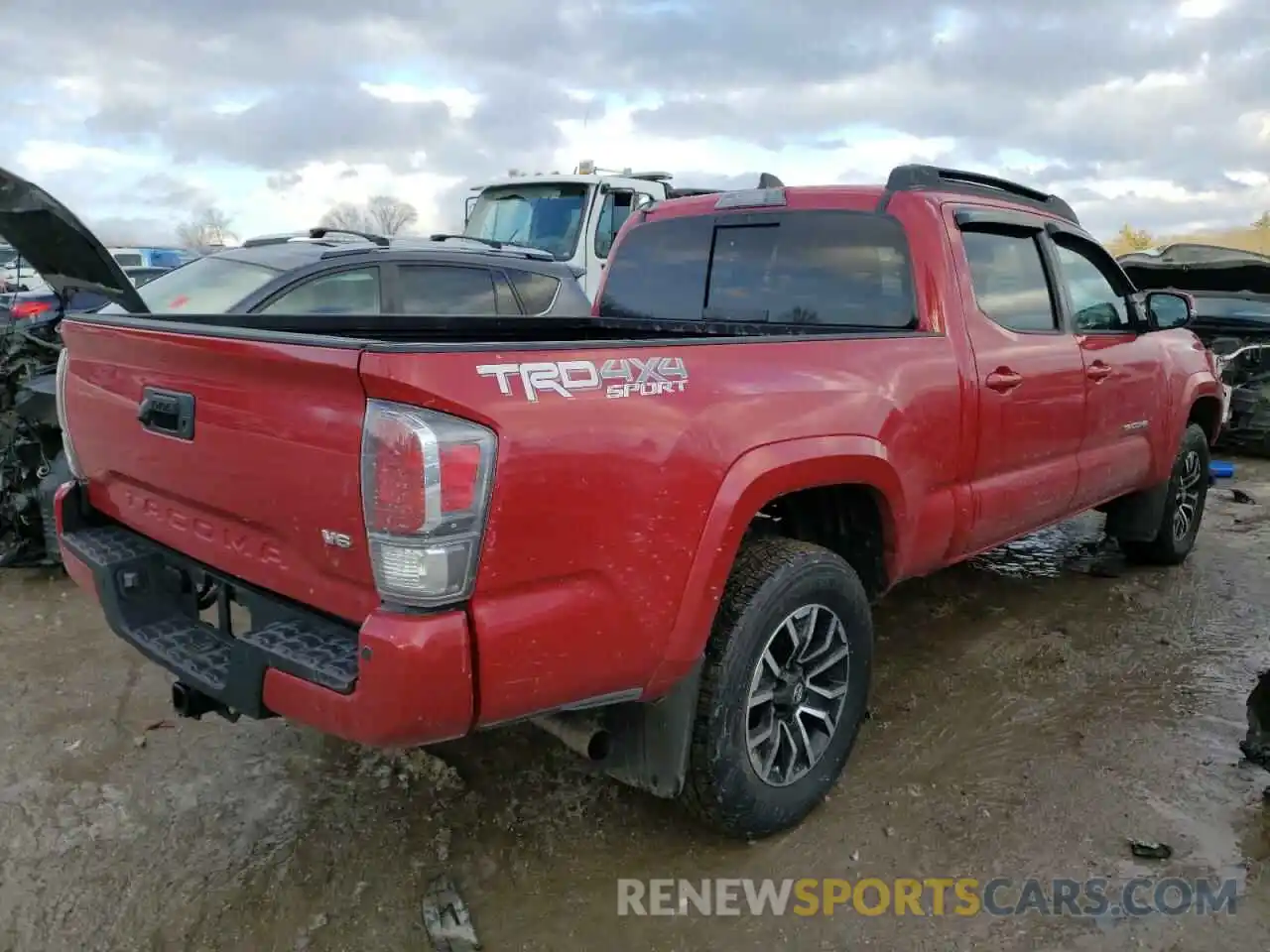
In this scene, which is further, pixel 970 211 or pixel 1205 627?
pixel 1205 627

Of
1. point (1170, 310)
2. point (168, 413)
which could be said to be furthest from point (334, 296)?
point (1170, 310)

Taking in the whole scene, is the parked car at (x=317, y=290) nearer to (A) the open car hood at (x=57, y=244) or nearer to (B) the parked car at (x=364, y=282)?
(B) the parked car at (x=364, y=282)

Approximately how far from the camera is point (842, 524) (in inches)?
129

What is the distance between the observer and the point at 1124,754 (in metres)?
3.44

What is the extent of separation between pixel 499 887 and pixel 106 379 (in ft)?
6.05

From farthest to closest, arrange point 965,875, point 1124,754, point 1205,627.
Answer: point 1205,627, point 1124,754, point 965,875

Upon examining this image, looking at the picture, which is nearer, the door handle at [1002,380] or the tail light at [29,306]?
the door handle at [1002,380]

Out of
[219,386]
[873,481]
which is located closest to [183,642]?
[219,386]

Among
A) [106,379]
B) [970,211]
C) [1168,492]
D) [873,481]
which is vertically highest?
[970,211]

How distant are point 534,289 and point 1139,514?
4.14 meters

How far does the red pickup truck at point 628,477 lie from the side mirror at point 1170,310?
1.95ft

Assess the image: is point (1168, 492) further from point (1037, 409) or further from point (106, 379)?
point (106, 379)

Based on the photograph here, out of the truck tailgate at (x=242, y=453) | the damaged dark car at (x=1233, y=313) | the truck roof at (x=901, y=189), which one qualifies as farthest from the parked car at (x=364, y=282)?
the damaged dark car at (x=1233, y=313)

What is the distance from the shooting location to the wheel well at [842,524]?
10.4 ft
